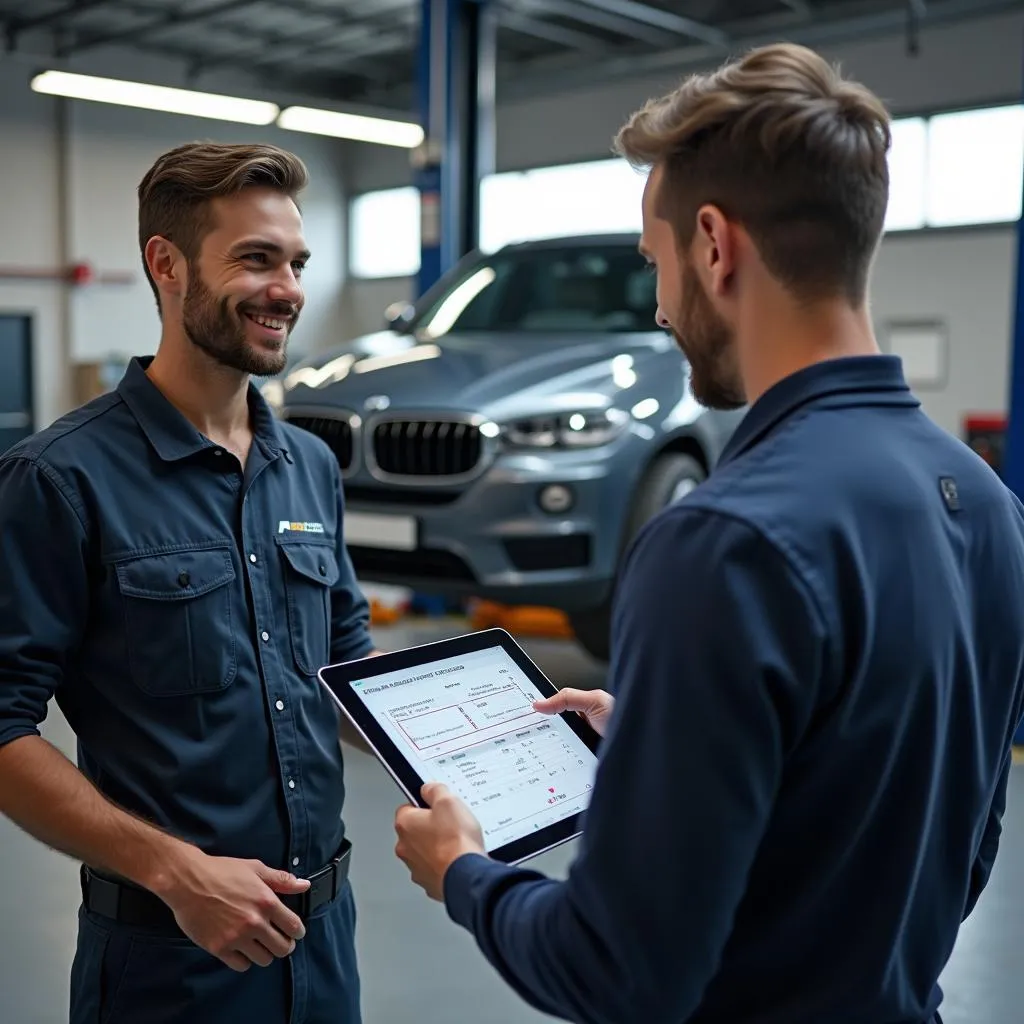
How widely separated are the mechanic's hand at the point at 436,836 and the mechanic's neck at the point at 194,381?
0.75 metres

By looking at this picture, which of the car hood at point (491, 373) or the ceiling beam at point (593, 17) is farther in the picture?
the ceiling beam at point (593, 17)

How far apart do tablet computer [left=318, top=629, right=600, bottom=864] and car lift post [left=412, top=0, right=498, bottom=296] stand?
558cm

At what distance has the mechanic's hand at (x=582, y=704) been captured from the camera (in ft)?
4.34

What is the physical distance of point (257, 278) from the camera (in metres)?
1.63

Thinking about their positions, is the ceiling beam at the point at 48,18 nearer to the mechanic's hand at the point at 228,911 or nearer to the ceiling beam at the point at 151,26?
the ceiling beam at the point at 151,26

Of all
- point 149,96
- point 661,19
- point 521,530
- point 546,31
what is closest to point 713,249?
point 521,530

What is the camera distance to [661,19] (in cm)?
1120

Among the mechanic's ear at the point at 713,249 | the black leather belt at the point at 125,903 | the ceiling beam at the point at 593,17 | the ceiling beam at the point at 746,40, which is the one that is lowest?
the black leather belt at the point at 125,903

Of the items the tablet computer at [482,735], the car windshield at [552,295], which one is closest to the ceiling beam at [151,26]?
the car windshield at [552,295]

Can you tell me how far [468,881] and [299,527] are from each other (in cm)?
81

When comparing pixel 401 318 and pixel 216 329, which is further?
pixel 401 318

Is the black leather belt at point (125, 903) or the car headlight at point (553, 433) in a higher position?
the car headlight at point (553, 433)

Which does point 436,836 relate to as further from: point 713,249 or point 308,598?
point 308,598

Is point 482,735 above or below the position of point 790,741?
below
